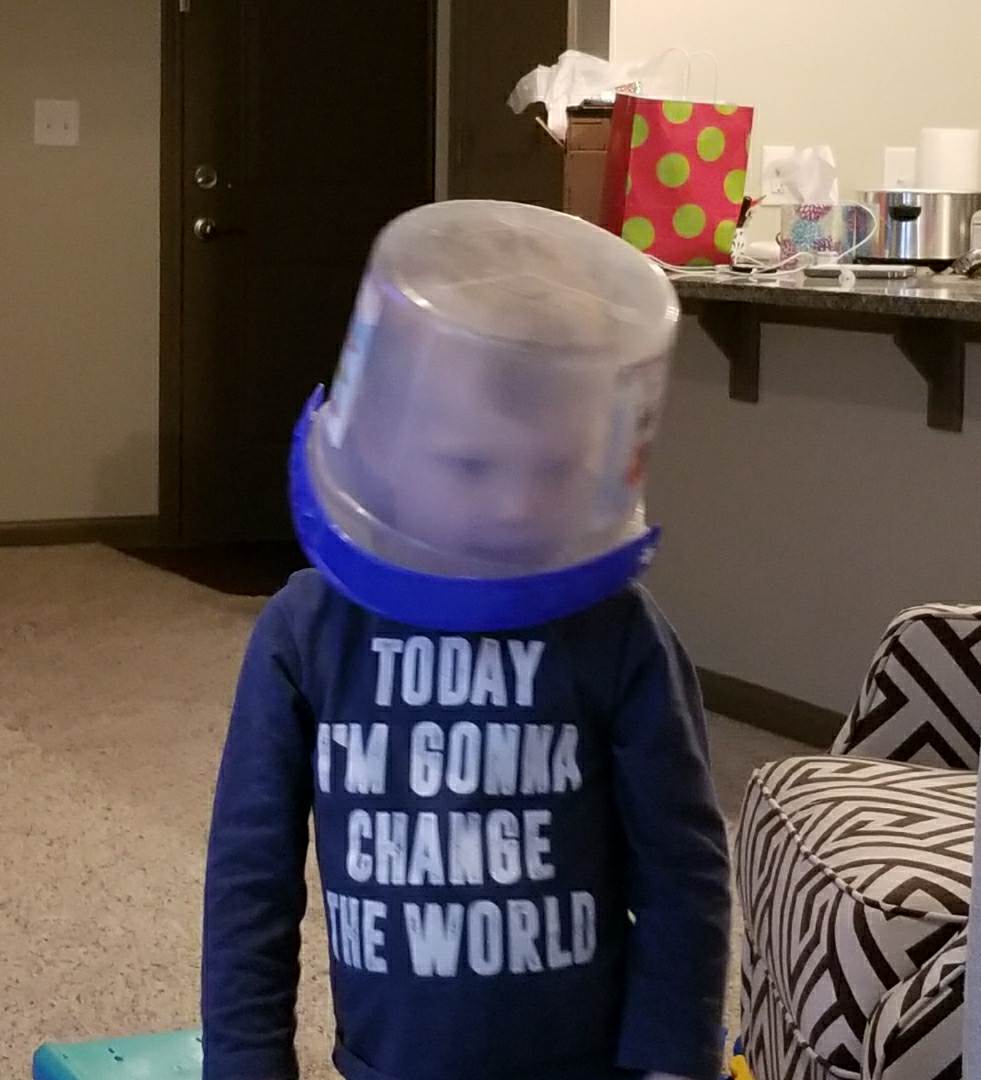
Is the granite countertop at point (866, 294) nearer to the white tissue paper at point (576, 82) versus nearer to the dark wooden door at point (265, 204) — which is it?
the white tissue paper at point (576, 82)

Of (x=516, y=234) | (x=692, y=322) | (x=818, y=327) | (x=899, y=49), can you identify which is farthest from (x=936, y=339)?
(x=516, y=234)

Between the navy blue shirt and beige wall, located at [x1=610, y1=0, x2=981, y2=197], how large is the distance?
295 cm

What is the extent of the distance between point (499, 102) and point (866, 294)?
1928mm

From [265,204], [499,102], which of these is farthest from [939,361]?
[265,204]

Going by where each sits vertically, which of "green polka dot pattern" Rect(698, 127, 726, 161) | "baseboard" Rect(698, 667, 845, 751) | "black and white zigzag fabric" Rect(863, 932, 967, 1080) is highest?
"green polka dot pattern" Rect(698, 127, 726, 161)

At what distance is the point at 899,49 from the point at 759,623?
129 centimetres

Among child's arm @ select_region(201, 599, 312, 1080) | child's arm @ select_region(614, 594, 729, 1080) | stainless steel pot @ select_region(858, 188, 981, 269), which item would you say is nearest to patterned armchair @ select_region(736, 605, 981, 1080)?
child's arm @ select_region(614, 594, 729, 1080)

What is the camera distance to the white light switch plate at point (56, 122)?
17.2ft

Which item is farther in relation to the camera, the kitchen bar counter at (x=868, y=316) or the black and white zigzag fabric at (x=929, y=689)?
the kitchen bar counter at (x=868, y=316)

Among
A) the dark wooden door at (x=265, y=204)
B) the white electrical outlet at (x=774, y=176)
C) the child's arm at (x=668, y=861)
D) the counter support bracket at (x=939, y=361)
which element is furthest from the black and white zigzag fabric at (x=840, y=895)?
the dark wooden door at (x=265, y=204)

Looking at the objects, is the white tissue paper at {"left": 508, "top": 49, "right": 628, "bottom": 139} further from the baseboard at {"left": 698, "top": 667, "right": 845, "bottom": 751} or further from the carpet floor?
the carpet floor

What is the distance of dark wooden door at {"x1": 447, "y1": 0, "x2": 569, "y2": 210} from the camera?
4.32 m

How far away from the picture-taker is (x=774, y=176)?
12.1 feet

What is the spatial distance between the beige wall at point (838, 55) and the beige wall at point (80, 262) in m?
2.11
